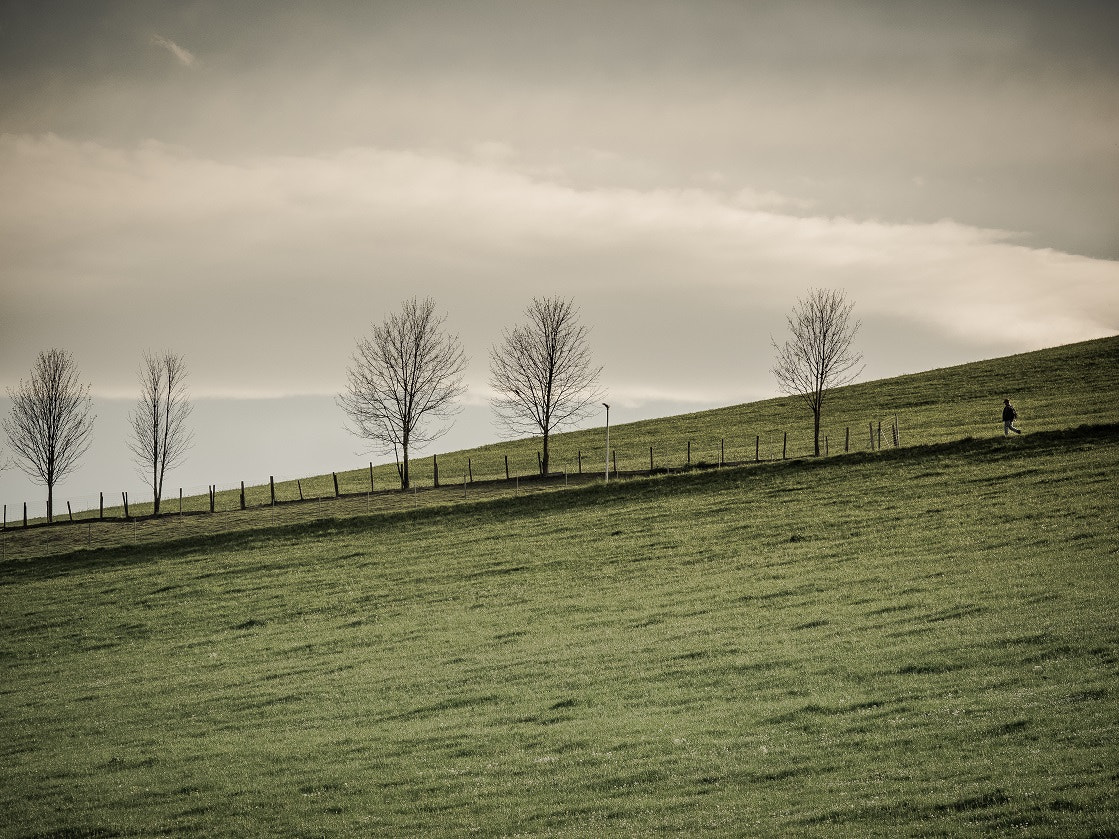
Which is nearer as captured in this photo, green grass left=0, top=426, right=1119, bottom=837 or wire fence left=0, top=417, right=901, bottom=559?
green grass left=0, top=426, right=1119, bottom=837

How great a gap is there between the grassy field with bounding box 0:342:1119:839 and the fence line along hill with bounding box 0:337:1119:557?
10.5 m

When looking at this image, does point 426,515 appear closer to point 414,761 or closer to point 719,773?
point 414,761

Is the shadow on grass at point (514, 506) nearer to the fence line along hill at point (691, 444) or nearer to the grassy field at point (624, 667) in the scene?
the grassy field at point (624, 667)

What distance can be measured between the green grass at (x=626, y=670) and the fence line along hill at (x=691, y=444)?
40.5 feet

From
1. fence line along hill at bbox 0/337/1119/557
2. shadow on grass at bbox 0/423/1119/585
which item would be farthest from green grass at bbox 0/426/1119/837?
fence line along hill at bbox 0/337/1119/557

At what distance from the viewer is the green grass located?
55.6 ft

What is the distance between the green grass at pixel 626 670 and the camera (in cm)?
1694

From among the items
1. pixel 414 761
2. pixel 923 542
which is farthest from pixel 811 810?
pixel 923 542

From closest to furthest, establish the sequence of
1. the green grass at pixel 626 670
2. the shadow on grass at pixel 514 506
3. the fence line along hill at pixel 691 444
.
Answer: the green grass at pixel 626 670 < the shadow on grass at pixel 514 506 < the fence line along hill at pixel 691 444

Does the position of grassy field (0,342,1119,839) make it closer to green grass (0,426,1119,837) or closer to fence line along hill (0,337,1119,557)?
green grass (0,426,1119,837)

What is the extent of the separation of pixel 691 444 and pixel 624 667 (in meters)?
59.5

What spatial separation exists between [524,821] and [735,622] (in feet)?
52.3

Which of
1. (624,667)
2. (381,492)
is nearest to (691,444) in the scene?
(381,492)

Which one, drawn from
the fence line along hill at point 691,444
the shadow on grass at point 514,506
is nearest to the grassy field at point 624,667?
the shadow on grass at point 514,506
